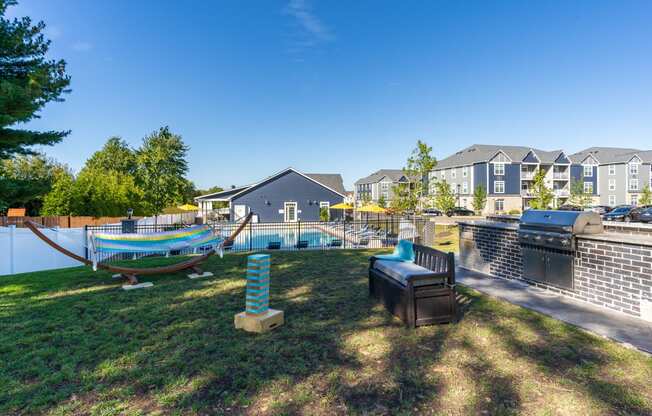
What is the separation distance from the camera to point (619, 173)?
49.7m

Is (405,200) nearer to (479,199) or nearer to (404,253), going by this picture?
(479,199)

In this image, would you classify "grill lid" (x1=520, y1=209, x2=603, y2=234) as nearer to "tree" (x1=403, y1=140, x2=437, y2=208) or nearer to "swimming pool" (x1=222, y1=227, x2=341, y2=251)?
"swimming pool" (x1=222, y1=227, x2=341, y2=251)

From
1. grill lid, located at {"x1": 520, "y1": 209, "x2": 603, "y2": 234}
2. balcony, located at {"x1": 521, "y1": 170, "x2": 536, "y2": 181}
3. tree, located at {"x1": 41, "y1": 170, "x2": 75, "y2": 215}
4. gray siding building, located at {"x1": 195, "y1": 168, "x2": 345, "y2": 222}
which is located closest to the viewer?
grill lid, located at {"x1": 520, "y1": 209, "x2": 603, "y2": 234}

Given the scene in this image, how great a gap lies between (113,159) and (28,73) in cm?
4922

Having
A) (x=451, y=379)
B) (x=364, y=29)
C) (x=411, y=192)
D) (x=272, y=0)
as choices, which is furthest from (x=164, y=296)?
(x=411, y=192)

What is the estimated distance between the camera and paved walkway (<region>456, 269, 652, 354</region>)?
13.9 feet

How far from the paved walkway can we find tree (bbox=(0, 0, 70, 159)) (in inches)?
424

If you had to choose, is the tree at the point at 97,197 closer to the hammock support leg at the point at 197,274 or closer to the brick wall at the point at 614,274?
the hammock support leg at the point at 197,274

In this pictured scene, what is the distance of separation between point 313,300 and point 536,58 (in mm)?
16929

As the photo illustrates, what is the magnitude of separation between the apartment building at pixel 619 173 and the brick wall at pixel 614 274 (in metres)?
55.9

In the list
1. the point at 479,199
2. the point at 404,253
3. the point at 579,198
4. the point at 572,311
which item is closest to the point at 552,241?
the point at 572,311

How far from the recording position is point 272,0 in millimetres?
14516

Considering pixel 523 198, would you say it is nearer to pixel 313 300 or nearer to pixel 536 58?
pixel 536 58

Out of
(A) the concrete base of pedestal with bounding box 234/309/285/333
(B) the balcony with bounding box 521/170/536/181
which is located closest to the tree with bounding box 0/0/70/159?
(A) the concrete base of pedestal with bounding box 234/309/285/333
